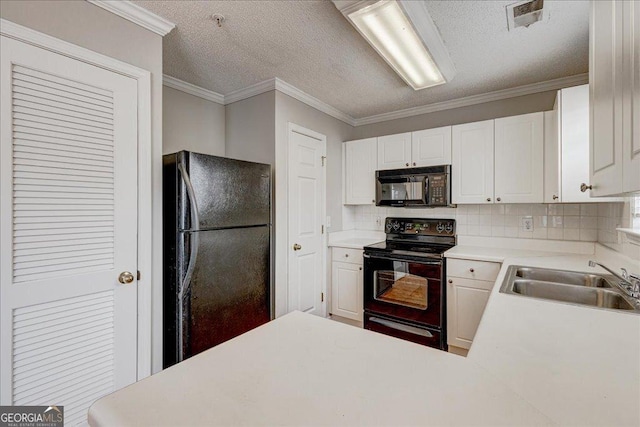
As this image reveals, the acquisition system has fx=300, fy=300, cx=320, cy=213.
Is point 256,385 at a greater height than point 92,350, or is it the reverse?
point 256,385

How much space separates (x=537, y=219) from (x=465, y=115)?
1191 mm

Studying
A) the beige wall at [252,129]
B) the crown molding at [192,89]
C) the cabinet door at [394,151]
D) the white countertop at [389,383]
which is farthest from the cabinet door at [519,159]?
the crown molding at [192,89]

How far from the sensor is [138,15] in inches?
65.5

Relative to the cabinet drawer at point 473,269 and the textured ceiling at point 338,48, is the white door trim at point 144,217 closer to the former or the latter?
the textured ceiling at point 338,48

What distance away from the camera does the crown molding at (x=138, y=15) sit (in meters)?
1.56

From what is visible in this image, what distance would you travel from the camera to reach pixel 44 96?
4.59 feet

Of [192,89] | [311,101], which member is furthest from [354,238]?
[192,89]

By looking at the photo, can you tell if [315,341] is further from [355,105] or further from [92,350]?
[355,105]

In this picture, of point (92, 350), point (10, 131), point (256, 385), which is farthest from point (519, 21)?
point (92, 350)

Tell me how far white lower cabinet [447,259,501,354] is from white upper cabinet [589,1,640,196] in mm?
1462

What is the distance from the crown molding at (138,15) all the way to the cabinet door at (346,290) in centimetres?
244

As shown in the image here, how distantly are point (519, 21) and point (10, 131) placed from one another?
2.62 metres

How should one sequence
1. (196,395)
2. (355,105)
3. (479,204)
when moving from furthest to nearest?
(355,105) → (479,204) → (196,395)

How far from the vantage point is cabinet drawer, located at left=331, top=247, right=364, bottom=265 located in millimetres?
3064
